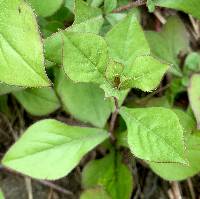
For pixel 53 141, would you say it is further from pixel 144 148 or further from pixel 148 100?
pixel 148 100

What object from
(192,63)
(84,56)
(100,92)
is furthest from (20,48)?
(192,63)

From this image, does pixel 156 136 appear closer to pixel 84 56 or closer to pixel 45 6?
pixel 84 56

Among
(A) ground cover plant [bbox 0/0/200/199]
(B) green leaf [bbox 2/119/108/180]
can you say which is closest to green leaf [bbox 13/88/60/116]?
(A) ground cover plant [bbox 0/0/200/199]

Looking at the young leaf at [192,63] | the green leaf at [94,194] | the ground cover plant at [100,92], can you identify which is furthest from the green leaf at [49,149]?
the young leaf at [192,63]

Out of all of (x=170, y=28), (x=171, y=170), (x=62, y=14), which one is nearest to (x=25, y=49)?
(x=62, y=14)

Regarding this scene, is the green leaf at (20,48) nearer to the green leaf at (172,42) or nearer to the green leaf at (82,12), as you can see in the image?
the green leaf at (82,12)

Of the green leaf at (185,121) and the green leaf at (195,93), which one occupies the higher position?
the green leaf at (195,93)
